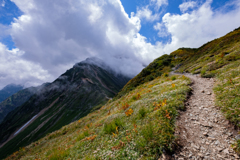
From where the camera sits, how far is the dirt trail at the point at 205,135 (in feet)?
15.7

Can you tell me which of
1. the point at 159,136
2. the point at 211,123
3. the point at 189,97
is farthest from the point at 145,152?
the point at 189,97

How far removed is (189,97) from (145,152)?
8.09m

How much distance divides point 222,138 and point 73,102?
697 feet

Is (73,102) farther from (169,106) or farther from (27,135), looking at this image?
(169,106)

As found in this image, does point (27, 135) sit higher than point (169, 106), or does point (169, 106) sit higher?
point (169, 106)

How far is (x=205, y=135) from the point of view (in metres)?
5.85

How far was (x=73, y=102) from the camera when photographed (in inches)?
7589

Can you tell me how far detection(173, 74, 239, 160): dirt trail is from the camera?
4.79m

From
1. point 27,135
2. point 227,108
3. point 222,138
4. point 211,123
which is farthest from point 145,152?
point 27,135

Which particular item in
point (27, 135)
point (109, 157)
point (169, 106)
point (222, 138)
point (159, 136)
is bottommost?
point (27, 135)

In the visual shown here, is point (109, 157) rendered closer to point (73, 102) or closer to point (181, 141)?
point (181, 141)

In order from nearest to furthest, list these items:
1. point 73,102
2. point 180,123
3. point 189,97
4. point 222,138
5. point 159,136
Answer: point 222,138
point 159,136
point 180,123
point 189,97
point 73,102

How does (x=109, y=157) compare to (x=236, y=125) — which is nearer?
(x=236, y=125)

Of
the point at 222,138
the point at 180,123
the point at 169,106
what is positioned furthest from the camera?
the point at 169,106
